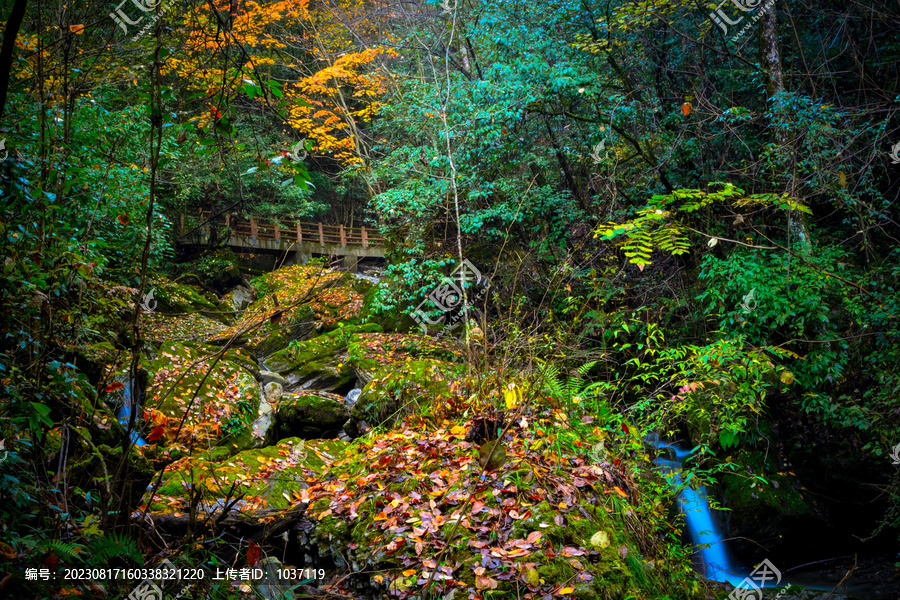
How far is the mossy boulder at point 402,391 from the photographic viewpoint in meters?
5.59

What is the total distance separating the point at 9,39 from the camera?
1.35 meters

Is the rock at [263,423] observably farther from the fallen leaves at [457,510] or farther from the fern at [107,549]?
the fern at [107,549]

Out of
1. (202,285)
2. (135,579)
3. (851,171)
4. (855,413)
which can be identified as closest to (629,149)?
(851,171)

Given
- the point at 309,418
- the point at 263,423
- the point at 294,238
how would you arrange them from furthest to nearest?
1. the point at 294,238
2. the point at 309,418
3. the point at 263,423

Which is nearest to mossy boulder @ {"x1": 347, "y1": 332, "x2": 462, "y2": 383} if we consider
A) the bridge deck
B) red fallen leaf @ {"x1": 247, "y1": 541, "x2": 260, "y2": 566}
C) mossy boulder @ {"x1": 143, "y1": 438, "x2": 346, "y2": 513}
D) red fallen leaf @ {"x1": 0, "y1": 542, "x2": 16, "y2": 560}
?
mossy boulder @ {"x1": 143, "y1": 438, "x2": 346, "y2": 513}

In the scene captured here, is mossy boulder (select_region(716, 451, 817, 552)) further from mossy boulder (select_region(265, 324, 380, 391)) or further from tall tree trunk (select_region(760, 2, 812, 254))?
mossy boulder (select_region(265, 324, 380, 391))

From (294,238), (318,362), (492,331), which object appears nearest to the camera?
(492,331)

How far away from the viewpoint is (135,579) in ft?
6.76

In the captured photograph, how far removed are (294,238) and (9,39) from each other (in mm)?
19631

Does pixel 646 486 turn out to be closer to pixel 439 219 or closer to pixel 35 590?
pixel 35 590

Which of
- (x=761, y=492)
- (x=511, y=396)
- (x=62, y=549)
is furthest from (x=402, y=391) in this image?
(x=761, y=492)

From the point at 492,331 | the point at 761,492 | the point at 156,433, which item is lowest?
the point at 761,492

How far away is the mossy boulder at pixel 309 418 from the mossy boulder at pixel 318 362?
1.87m

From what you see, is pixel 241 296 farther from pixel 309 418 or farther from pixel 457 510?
pixel 457 510
